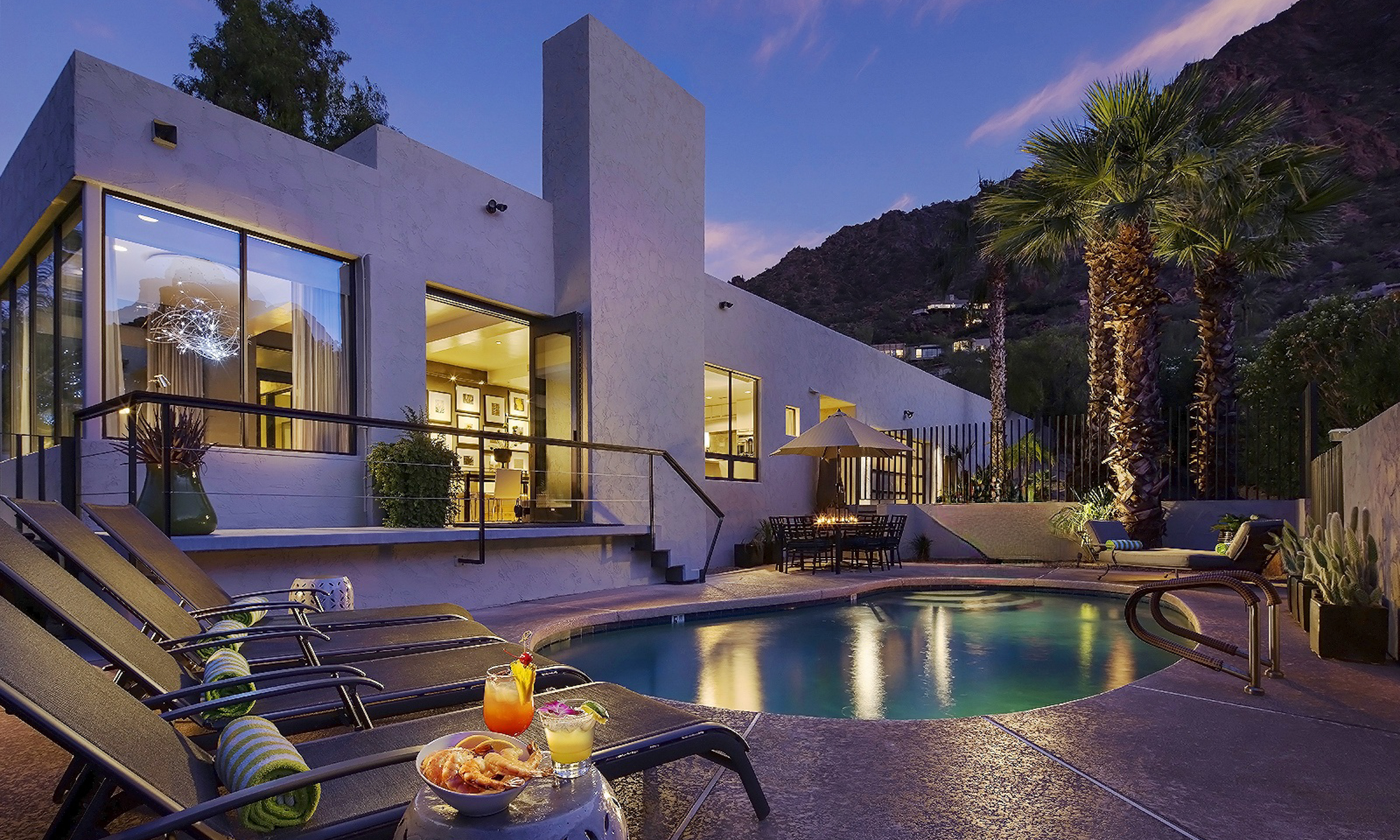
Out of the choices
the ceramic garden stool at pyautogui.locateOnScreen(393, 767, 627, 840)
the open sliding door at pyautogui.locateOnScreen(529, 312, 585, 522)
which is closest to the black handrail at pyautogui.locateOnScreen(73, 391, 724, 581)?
the open sliding door at pyautogui.locateOnScreen(529, 312, 585, 522)

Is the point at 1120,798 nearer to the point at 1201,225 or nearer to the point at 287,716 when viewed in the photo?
the point at 287,716

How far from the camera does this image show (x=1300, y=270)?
33.9 m

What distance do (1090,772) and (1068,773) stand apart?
3.2 inches

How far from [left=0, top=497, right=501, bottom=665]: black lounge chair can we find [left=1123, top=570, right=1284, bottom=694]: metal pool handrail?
344 cm

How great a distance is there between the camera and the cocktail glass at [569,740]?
1.53 metres

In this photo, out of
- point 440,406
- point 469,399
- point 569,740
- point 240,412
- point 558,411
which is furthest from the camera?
point 469,399

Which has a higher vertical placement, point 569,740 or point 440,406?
point 440,406

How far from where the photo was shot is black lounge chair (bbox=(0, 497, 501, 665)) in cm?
289

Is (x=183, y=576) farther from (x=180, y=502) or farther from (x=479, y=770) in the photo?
(x=479, y=770)

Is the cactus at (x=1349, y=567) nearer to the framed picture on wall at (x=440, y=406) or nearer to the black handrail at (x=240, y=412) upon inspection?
the black handrail at (x=240, y=412)

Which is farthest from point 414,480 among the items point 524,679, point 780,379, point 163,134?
point 780,379

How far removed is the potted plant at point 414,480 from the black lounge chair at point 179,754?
5388 millimetres

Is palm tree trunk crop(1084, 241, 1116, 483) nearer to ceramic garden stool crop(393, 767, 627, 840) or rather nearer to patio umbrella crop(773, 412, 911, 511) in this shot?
patio umbrella crop(773, 412, 911, 511)

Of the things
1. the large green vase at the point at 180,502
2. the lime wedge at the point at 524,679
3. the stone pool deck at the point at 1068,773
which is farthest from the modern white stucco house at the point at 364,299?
the lime wedge at the point at 524,679
